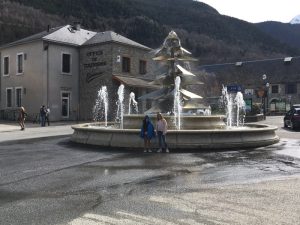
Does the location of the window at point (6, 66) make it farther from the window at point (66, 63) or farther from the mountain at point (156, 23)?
the mountain at point (156, 23)

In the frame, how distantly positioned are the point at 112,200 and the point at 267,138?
34.9 ft

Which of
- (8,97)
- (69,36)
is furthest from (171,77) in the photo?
(8,97)

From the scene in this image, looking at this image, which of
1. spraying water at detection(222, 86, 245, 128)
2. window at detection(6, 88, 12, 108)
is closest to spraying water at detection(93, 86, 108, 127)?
window at detection(6, 88, 12, 108)

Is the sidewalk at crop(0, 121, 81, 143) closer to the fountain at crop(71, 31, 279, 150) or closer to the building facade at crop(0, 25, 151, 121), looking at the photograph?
the fountain at crop(71, 31, 279, 150)

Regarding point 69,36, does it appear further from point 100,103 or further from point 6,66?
point 6,66

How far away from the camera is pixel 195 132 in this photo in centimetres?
1548

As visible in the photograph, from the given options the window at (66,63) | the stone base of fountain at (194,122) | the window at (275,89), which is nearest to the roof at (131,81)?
the window at (66,63)

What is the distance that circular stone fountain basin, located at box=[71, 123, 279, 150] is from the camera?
15.5 meters

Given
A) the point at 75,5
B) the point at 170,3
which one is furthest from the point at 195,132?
the point at 170,3

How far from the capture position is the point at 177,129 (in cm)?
1786

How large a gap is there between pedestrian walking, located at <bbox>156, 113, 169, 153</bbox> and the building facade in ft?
80.1

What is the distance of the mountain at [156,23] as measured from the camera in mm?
86062

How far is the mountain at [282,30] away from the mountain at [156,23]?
3330 centimetres

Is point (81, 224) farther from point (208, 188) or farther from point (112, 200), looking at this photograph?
point (208, 188)
